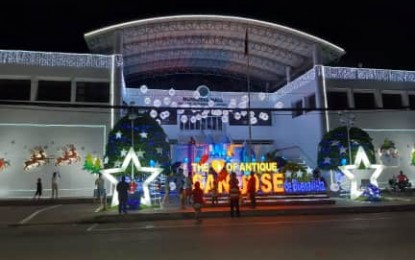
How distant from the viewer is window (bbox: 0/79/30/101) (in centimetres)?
3278

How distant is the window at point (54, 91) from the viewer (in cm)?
3316

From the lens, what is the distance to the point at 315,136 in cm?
3781

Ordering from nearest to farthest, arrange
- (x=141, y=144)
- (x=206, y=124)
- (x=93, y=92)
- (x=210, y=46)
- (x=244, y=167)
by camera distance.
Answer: (x=141, y=144)
(x=244, y=167)
(x=93, y=92)
(x=210, y=46)
(x=206, y=124)

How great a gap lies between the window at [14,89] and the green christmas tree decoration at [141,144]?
1256 cm

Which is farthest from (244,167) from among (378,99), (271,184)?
(378,99)

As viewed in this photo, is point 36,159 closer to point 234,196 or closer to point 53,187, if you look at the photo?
point 53,187

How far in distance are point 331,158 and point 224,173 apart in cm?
735

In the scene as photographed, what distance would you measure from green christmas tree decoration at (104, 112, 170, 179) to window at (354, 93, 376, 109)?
20.7 meters

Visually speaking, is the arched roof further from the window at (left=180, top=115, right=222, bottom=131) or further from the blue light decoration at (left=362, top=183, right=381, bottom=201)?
the blue light decoration at (left=362, top=183, right=381, bottom=201)

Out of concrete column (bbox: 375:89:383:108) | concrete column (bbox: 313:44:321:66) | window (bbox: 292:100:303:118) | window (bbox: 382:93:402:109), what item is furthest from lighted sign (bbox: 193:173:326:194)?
window (bbox: 382:93:402:109)

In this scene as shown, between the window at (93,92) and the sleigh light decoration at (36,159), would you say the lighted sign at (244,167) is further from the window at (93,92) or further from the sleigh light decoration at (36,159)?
the sleigh light decoration at (36,159)

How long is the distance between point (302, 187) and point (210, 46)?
19151 millimetres

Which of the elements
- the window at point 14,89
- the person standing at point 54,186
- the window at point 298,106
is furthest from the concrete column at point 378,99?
the window at point 14,89

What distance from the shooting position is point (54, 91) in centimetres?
3344
